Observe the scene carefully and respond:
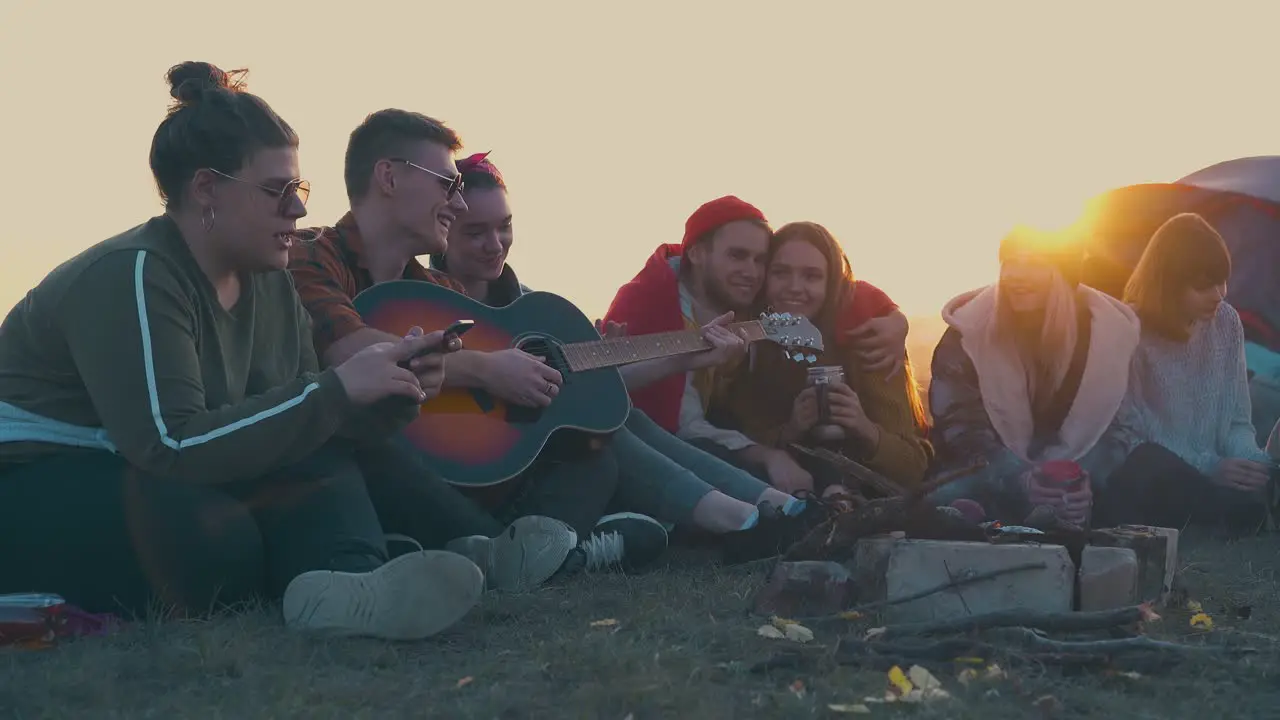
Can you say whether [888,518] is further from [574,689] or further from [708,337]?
[708,337]

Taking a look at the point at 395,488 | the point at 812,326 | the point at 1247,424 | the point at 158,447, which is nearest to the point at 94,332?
the point at 158,447

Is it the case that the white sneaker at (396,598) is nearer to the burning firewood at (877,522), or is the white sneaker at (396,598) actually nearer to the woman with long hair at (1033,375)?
the burning firewood at (877,522)

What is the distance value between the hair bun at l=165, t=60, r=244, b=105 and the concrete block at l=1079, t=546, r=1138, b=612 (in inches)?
88.3

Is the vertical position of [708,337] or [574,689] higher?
[708,337]

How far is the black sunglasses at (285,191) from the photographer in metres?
2.93

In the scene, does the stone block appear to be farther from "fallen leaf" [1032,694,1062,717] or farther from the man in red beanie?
the man in red beanie

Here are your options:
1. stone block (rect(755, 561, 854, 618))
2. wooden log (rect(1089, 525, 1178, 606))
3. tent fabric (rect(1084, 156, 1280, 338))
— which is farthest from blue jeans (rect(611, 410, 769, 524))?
tent fabric (rect(1084, 156, 1280, 338))

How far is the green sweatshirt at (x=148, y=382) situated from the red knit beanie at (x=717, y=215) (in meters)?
2.39

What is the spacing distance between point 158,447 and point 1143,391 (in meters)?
4.12

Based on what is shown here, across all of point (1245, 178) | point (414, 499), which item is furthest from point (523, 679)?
point (1245, 178)

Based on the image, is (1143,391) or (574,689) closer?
(574,689)

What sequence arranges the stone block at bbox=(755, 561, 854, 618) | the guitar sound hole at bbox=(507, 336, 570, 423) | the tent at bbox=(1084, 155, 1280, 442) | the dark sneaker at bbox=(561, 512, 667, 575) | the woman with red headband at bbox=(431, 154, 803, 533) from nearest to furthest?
the stone block at bbox=(755, 561, 854, 618) → the dark sneaker at bbox=(561, 512, 667, 575) → the woman with red headband at bbox=(431, 154, 803, 533) → the guitar sound hole at bbox=(507, 336, 570, 423) → the tent at bbox=(1084, 155, 1280, 442)

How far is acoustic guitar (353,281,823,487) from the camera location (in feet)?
12.5

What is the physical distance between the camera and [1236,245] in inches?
283
